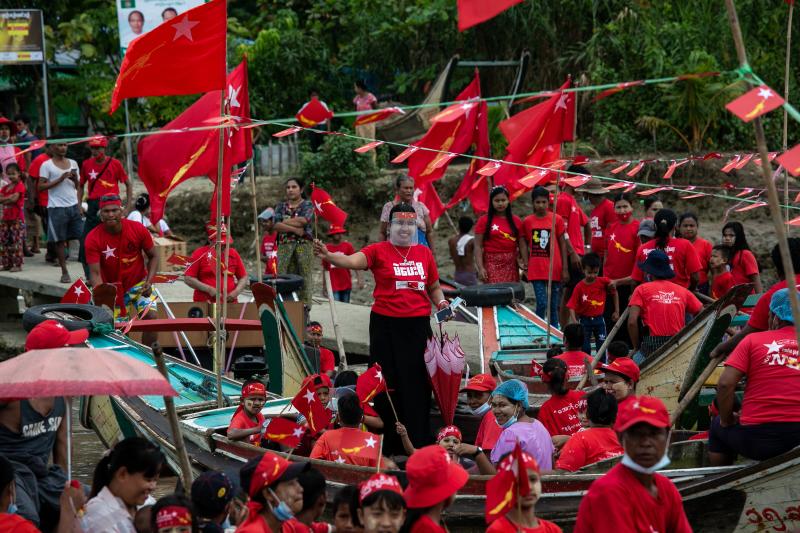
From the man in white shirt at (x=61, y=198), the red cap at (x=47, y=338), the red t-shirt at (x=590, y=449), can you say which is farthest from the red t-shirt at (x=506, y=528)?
the man in white shirt at (x=61, y=198)

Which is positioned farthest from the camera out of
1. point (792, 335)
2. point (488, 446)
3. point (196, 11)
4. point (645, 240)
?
point (645, 240)

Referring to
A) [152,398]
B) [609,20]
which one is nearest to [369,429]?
[152,398]

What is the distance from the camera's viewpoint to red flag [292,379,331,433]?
26.8 ft

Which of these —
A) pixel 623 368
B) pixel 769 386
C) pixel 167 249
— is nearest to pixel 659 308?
pixel 623 368

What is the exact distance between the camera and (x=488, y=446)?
26.8 ft

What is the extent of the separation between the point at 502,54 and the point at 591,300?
1093 cm

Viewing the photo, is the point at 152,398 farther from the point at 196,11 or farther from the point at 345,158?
the point at 345,158

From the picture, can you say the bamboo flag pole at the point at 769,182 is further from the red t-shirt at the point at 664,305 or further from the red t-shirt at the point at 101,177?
the red t-shirt at the point at 101,177

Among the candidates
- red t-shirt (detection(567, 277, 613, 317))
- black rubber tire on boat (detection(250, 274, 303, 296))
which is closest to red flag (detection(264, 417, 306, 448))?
red t-shirt (detection(567, 277, 613, 317))

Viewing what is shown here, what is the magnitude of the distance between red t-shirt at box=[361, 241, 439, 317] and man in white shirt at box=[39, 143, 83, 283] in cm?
763

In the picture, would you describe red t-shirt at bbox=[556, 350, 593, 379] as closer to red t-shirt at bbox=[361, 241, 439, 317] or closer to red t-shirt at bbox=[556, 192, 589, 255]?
red t-shirt at bbox=[361, 241, 439, 317]

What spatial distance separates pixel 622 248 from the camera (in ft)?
41.3

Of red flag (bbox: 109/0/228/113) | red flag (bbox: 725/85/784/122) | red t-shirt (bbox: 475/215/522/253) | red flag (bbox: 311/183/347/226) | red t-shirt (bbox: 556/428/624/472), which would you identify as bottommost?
red t-shirt (bbox: 556/428/624/472)

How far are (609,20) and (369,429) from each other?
585 inches
